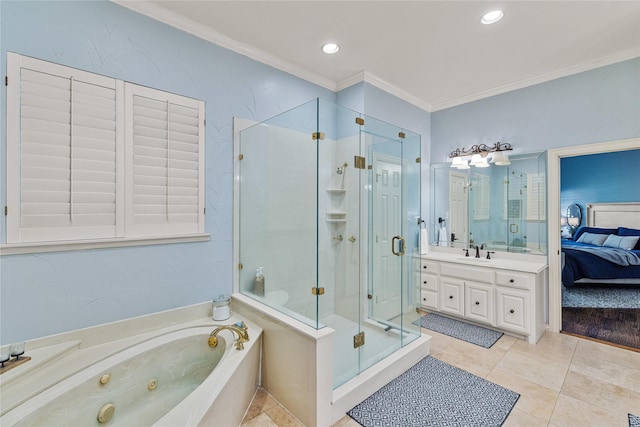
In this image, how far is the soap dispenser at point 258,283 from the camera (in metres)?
2.31

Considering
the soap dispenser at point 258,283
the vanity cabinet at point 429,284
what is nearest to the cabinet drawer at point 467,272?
the vanity cabinet at point 429,284

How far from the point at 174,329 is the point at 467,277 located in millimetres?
2843

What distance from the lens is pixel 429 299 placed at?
133 inches

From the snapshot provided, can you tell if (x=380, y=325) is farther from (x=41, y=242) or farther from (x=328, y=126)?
(x=41, y=242)

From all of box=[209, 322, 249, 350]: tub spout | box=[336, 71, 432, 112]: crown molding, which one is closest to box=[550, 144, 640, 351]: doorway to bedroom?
box=[336, 71, 432, 112]: crown molding

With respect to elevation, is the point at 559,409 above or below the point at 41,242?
below

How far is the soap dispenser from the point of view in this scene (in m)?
2.31

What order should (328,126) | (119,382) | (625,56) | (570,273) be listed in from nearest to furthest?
(119,382) → (328,126) → (625,56) → (570,273)

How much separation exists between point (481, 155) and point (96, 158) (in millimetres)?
3749

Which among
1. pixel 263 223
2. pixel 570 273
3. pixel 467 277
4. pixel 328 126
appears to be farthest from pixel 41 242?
pixel 570 273

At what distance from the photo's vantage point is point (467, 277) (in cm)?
305

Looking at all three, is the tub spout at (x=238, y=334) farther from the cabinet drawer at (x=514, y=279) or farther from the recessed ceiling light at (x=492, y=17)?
the recessed ceiling light at (x=492, y=17)

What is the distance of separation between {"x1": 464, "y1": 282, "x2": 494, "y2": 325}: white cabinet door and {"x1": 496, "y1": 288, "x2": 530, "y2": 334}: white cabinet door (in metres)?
0.07

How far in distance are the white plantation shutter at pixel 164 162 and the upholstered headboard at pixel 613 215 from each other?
6749 millimetres
